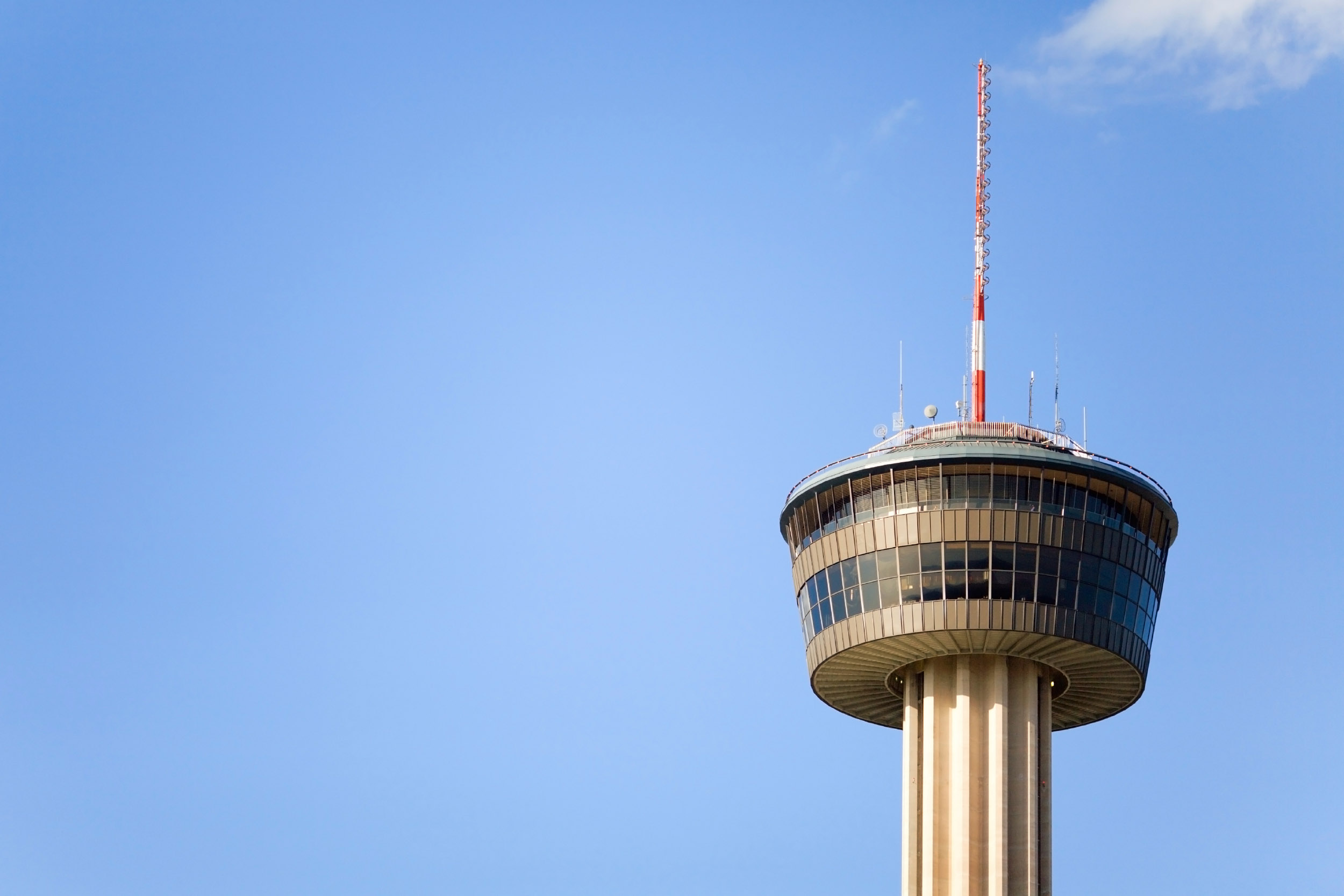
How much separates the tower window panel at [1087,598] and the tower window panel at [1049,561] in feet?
4.92

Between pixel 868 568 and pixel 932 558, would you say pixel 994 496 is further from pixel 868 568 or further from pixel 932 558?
pixel 868 568

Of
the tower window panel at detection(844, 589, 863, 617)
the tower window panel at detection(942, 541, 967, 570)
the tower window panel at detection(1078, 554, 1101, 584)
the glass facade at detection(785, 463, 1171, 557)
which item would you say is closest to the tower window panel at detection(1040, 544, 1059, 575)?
the tower window panel at detection(1078, 554, 1101, 584)

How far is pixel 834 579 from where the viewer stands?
126250 millimetres

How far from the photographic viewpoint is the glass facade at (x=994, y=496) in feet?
404

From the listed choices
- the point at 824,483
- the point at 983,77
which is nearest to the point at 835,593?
the point at 824,483

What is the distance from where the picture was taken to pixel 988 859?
122 m

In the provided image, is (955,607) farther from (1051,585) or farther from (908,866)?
(908,866)

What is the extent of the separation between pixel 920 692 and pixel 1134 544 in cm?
1303

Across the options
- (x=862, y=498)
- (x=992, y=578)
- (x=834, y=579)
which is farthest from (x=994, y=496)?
(x=834, y=579)

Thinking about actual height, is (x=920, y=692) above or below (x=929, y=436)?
below

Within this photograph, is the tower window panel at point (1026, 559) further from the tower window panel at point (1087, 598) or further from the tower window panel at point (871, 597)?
the tower window panel at point (871, 597)

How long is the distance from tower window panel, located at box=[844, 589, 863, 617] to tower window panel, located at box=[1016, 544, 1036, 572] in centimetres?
809

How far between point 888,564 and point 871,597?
6.08 ft

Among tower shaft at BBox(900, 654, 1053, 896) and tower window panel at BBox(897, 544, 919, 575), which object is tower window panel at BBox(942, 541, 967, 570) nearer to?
tower window panel at BBox(897, 544, 919, 575)
